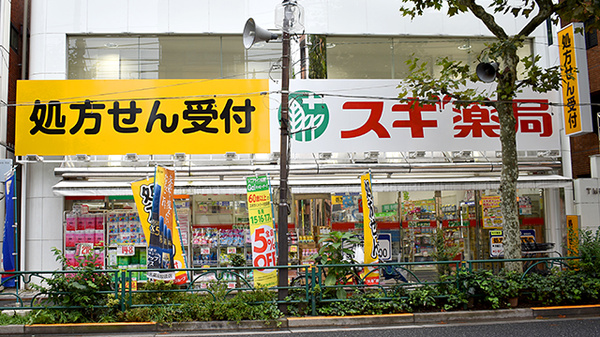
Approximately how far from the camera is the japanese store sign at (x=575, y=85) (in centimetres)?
1358

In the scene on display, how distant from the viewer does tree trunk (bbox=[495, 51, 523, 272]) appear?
431 inches

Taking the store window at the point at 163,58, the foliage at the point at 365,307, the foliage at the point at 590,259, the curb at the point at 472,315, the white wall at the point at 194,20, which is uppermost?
the white wall at the point at 194,20

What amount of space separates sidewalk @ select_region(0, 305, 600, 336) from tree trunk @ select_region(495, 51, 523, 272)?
1156mm

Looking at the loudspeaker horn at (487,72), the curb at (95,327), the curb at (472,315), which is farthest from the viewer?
the loudspeaker horn at (487,72)

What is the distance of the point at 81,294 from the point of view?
958 cm

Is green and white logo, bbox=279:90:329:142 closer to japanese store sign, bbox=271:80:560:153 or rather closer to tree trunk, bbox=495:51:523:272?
japanese store sign, bbox=271:80:560:153

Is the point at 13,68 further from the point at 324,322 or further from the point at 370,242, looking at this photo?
the point at 324,322

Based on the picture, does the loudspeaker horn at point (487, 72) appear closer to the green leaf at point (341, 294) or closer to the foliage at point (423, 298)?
the foliage at point (423, 298)

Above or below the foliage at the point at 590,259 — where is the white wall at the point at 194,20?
above

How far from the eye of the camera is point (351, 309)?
1000cm

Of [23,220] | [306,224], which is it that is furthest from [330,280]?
[23,220]

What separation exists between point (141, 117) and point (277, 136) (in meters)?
3.64

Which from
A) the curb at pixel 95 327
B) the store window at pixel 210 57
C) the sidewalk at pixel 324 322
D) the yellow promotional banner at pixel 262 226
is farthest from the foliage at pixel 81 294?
the store window at pixel 210 57

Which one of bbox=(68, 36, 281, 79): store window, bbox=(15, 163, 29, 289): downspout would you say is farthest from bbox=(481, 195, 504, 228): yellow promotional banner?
bbox=(15, 163, 29, 289): downspout
